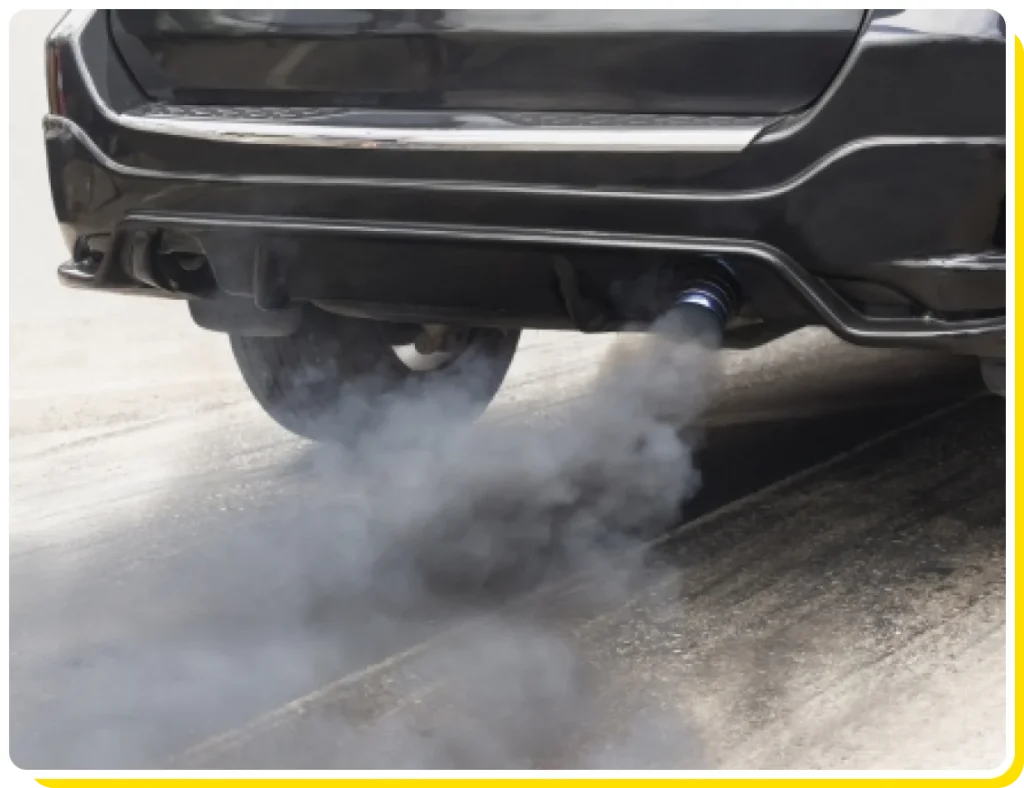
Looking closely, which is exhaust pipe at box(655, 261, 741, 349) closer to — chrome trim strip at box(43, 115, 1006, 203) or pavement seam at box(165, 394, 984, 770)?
chrome trim strip at box(43, 115, 1006, 203)

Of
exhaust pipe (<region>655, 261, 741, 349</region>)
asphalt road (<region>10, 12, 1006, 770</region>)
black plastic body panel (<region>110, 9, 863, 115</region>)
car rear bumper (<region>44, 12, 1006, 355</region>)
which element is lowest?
asphalt road (<region>10, 12, 1006, 770</region>)

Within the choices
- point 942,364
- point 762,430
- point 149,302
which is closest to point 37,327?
point 149,302

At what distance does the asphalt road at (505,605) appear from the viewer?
198cm

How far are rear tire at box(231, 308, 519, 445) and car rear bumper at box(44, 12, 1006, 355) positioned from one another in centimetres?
58

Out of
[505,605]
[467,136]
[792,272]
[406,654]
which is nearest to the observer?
[792,272]

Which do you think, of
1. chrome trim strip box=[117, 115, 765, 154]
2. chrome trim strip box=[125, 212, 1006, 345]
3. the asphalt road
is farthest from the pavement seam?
chrome trim strip box=[117, 115, 765, 154]

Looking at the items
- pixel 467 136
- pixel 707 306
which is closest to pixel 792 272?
pixel 707 306

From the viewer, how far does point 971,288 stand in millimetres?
1940

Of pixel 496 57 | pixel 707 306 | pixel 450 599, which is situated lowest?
pixel 450 599

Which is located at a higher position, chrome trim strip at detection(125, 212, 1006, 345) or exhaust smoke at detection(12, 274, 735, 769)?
chrome trim strip at detection(125, 212, 1006, 345)

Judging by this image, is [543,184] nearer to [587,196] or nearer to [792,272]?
[587,196]

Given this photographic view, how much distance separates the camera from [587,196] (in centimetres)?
203

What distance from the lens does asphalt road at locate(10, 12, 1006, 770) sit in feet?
6.49

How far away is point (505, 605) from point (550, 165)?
848 millimetres
